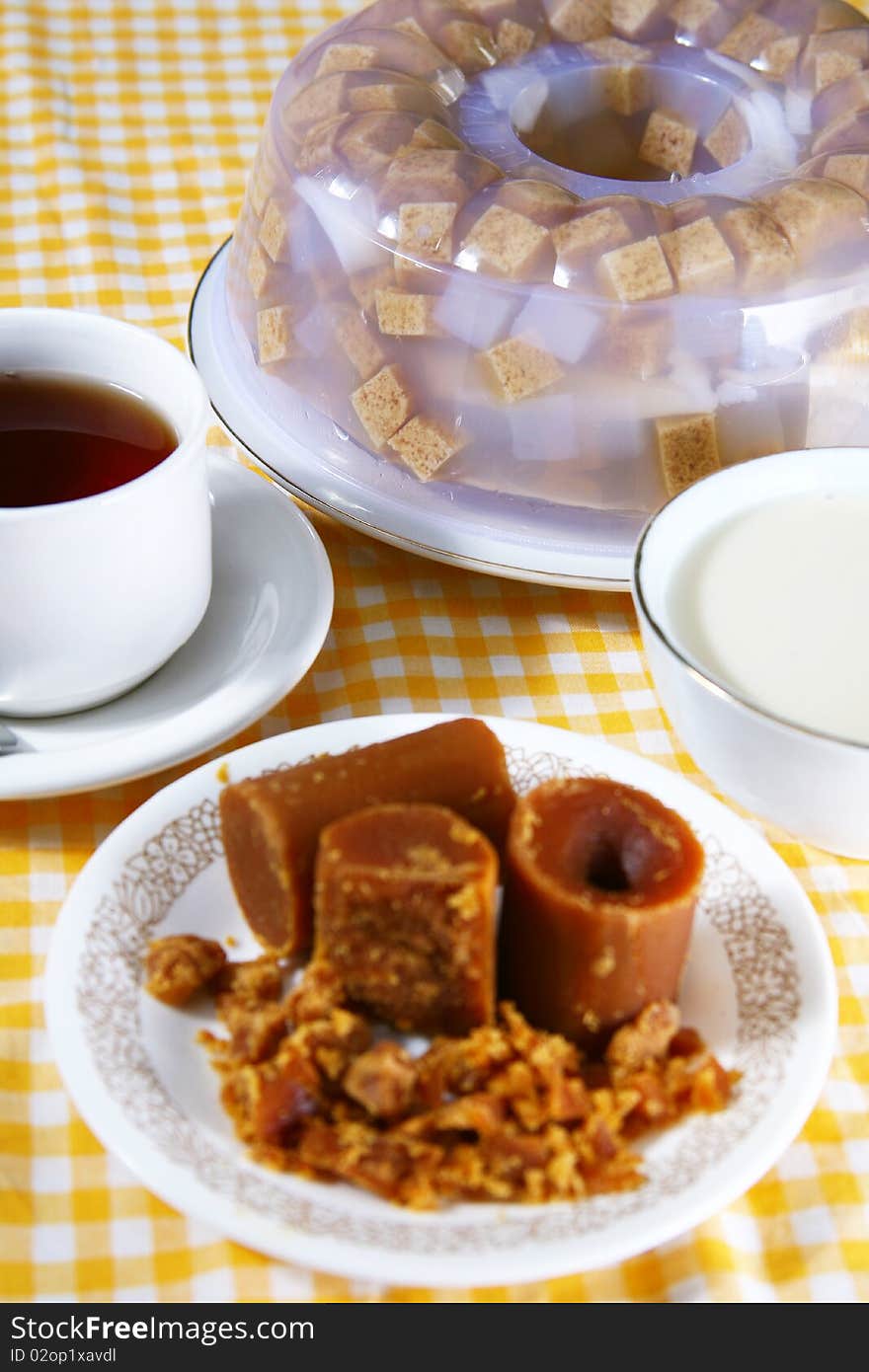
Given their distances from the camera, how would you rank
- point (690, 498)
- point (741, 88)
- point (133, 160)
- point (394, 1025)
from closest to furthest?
point (394, 1025) → point (690, 498) → point (741, 88) → point (133, 160)

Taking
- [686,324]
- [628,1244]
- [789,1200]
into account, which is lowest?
[789,1200]

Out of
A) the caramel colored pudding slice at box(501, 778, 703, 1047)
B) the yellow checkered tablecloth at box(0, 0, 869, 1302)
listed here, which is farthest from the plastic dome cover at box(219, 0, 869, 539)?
the caramel colored pudding slice at box(501, 778, 703, 1047)

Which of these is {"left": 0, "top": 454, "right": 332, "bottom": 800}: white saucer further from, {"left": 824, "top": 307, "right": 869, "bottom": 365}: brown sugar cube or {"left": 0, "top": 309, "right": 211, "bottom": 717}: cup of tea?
{"left": 824, "top": 307, "right": 869, "bottom": 365}: brown sugar cube

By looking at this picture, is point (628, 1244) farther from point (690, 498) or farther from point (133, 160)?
point (133, 160)

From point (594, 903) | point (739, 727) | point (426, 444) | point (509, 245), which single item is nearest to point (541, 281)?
point (509, 245)

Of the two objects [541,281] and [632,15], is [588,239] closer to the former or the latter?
[541,281]

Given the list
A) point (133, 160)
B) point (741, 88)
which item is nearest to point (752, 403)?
point (741, 88)
